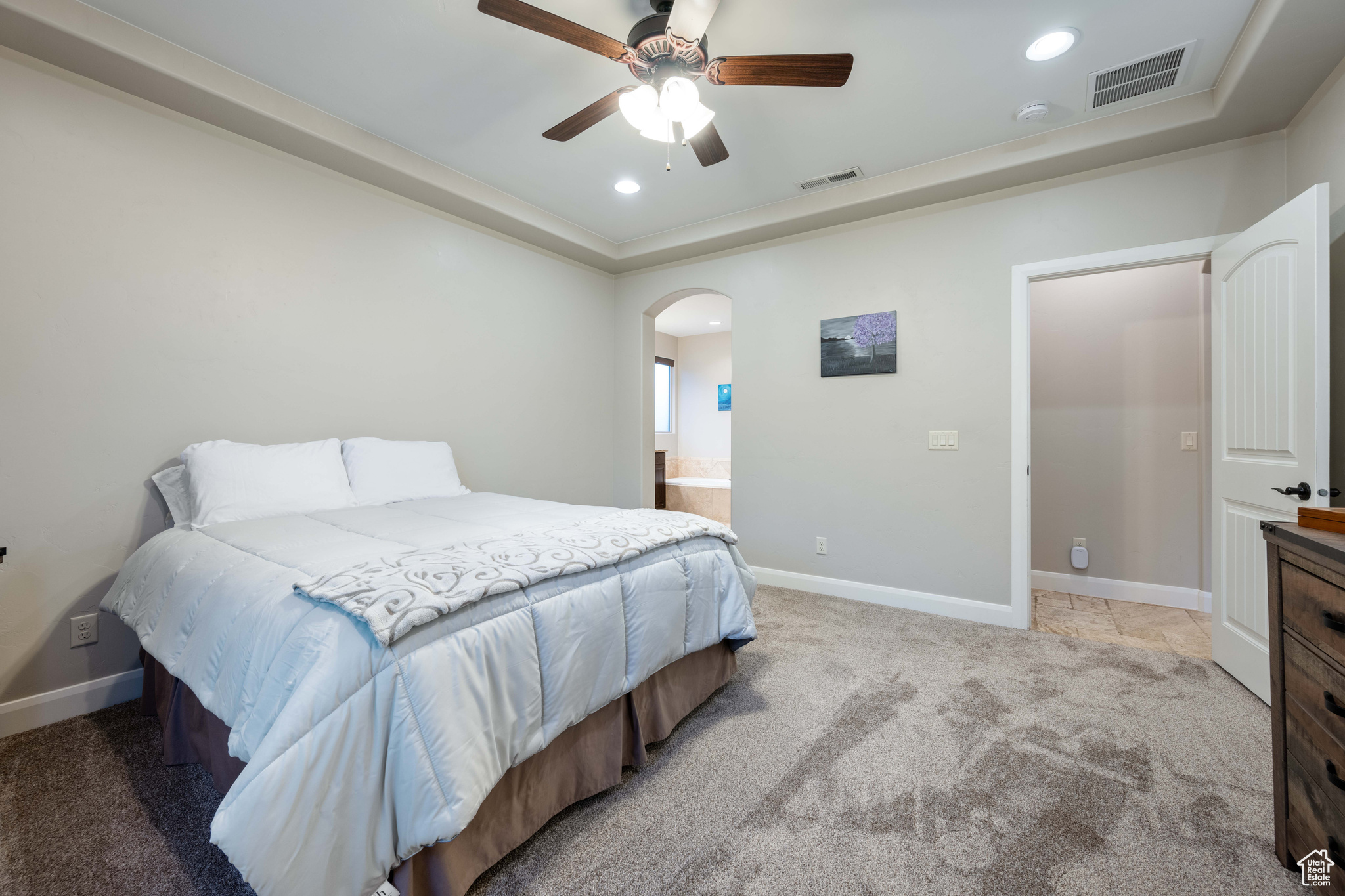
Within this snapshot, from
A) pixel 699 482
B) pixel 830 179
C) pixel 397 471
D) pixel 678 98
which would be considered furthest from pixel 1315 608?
pixel 699 482

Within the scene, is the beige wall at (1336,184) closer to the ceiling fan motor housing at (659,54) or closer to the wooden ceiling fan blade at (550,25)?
the ceiling fan motor housing at (659,54)

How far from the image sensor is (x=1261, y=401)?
225 cm

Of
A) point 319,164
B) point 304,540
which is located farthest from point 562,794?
point 319,164

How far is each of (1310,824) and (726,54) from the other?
291cm

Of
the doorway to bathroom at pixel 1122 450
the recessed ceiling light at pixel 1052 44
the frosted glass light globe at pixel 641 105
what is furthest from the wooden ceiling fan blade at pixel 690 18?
the doorway to bathroom at pixel 1122 450

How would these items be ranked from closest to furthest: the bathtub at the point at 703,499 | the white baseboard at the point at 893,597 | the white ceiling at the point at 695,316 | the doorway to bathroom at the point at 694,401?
the white baseboard at the point at 893,597 < the white ceiling at the point at 695,316 < the bathtub at the point at 703,499 < the doorway to bathroom at the point at 694,401

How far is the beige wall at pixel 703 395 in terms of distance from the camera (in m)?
7.73

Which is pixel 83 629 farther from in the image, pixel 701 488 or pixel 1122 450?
pixel 1122 450

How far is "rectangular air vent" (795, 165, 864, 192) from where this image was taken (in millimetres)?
3150

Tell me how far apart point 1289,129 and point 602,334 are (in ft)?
13.2

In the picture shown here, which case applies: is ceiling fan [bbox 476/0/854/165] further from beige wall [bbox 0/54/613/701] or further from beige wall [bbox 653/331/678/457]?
beige wall [bbox 653/331/678/457]

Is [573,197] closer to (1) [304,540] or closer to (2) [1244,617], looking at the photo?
(1) [304,540]

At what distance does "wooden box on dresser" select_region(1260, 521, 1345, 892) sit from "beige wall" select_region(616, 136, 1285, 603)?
1.80 m

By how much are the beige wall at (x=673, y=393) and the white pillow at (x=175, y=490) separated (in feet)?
18.8
